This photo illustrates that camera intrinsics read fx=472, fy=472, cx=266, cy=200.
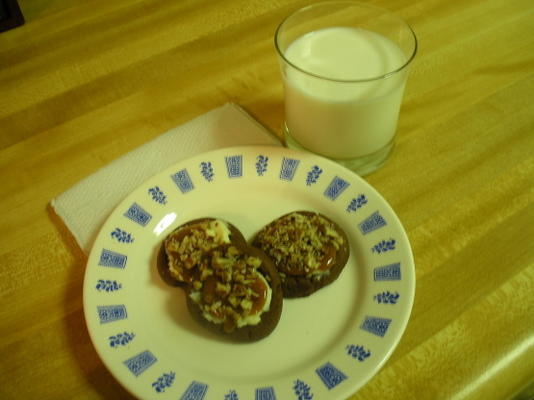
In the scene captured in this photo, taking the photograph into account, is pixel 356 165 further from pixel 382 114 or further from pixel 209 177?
pixel 209 177

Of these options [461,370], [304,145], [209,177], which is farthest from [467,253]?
[209,177]

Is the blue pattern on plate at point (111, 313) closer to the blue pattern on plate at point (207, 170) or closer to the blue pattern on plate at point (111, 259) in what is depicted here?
the blue pattern on plate at point (111, 259)

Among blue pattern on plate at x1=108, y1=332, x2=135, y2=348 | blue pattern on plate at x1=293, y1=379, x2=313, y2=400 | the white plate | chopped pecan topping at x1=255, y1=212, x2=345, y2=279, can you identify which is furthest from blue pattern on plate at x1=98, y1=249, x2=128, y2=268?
blue pattern on plate at x1=293, y1=379, x2=313, y2=400

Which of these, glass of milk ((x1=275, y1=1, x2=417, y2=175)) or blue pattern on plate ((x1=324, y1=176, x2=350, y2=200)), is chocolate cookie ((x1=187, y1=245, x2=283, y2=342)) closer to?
blue pattern on plate ((x1=324, y1=176, x2=350, y2=200))

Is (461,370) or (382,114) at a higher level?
(382,114)

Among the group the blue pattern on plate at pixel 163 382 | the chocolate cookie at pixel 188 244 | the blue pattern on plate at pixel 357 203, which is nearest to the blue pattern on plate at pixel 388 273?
the blue pattern on plate at pixel 357 203

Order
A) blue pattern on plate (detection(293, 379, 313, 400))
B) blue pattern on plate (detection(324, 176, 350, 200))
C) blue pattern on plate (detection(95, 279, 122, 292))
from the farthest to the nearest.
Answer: blue pattern on plate (detection(324, 176, 350, 200)), blue pattern on plate (detection(95, 279, 122, 292)), blue pattern on plate (detection(293, 379, 313, 400))

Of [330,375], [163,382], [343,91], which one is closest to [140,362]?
[163,382]
